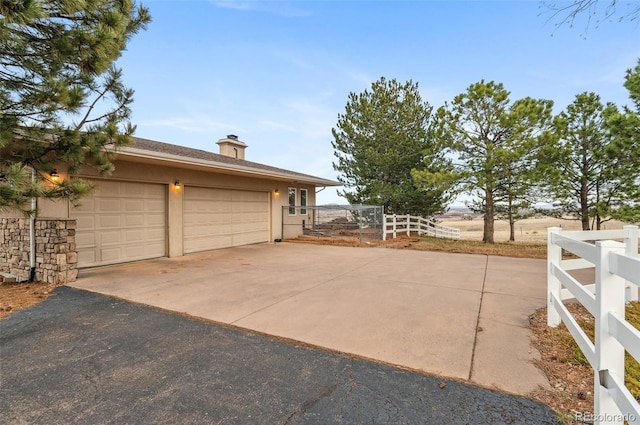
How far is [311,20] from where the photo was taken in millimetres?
11422

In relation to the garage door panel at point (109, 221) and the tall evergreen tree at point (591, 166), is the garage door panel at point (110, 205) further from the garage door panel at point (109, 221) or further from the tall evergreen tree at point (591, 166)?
the tall evergreen tree at point (591, 166)

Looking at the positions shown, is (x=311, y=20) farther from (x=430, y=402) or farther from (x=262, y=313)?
(x=430, y=402)

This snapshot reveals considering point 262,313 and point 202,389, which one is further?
point 262,313

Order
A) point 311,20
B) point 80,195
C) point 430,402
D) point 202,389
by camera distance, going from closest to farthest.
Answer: point 430,402
point 202,389
point 80,195
point 311,20

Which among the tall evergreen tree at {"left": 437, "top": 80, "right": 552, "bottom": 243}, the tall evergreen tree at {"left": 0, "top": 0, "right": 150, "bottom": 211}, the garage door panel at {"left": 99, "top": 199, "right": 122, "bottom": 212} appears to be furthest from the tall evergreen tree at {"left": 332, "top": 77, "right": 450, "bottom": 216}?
the tall evergreen tree at {"left": 0, "top": 0, "right": 150, "bottom": 211}

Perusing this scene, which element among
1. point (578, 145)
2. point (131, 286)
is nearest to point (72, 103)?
point (131, 286)

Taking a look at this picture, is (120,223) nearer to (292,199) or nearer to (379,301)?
(379,301)

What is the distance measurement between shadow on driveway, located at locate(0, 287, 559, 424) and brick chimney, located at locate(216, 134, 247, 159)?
1288 centimetres

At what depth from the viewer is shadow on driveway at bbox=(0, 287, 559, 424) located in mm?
2027

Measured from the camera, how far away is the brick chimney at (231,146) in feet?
50.8

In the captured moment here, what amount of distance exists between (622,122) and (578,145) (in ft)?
9.11

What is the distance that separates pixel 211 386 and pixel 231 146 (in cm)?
1458

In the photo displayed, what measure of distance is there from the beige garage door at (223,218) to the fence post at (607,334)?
9.29m

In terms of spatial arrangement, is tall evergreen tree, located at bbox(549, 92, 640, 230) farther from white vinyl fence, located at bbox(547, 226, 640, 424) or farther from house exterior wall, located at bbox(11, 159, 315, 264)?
white vinyl fence, located at bbox(547, 226, 640, 424)
